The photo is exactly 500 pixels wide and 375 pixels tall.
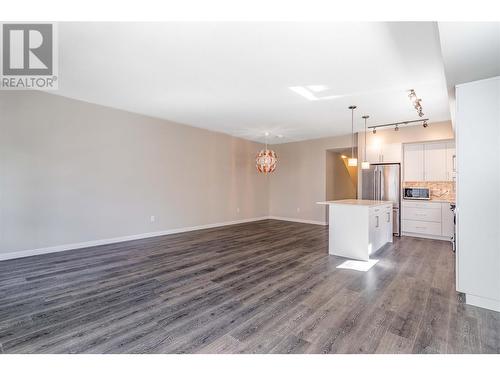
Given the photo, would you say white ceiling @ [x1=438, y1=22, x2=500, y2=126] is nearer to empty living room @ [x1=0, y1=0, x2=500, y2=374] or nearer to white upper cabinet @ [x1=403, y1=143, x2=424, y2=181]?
empty living room @ [x1=0, y1=0, x2=500, y2=374]

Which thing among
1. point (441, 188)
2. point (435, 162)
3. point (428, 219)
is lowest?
point (428, 219)

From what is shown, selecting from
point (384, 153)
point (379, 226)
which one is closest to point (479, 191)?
point (379, 226)

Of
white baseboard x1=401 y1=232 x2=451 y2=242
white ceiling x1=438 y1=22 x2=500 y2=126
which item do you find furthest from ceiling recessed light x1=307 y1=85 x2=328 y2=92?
white baseboard x1=401 y1=232 x2=451 y2=242

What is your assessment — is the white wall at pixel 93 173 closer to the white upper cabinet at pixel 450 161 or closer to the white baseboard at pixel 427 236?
the white baseboard at pixel 427 236

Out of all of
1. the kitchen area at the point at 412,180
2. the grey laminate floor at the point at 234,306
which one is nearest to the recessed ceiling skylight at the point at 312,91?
the kitchen area at the point at 412,180

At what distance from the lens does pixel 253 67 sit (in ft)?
10.9

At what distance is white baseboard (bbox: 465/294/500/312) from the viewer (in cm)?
242

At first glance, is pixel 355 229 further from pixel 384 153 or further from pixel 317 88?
pixel 384 153

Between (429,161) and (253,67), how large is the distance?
202 inches

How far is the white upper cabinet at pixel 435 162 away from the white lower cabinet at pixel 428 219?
0.64m

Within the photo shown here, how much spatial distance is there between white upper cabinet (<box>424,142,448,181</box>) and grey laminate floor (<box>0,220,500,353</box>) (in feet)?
7.70
